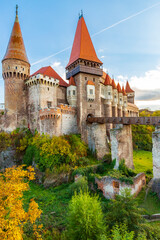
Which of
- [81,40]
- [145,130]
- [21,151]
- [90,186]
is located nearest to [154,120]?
[90,186]

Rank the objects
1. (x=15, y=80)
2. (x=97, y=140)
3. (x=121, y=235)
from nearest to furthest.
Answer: (x=121, y=235) < (x=97, y=140) < (x=15, y=80)

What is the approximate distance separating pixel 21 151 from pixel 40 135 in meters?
3.61

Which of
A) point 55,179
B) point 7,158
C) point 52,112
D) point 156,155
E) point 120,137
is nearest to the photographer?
point 156,155

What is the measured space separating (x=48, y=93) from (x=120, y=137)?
12177 millimetres

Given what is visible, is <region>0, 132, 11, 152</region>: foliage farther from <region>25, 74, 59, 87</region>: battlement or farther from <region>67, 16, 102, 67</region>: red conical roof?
<region>67, 16, 102, 67</region>: red conical roof

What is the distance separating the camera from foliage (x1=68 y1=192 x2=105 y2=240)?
6.33m

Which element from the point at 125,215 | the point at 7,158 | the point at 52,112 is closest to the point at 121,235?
the point at 125,215

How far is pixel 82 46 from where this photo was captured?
2459cm

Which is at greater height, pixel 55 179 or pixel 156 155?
pixel 156 155

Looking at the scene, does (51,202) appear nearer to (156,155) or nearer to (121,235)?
(121,235)

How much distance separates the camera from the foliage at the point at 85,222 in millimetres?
6332

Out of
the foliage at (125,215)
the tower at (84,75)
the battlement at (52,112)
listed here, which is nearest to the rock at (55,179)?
the battlement at (52,112)

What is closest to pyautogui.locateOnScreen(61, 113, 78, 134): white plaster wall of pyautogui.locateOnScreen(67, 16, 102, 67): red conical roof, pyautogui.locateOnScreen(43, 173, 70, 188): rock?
pyautogui.locateOnScreen(43, 173, 70, 188): rock

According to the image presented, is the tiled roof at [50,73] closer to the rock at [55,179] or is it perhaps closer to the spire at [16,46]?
the spire at [16,46]
